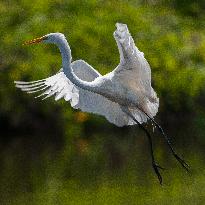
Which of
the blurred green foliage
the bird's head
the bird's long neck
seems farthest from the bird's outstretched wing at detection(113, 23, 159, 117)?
the blurred green foliage

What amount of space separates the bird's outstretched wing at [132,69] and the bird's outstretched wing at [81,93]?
0.30 m

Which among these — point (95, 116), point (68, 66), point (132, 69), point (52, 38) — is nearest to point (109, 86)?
point (132, 69)

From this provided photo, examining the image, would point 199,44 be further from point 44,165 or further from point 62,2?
point 44,165

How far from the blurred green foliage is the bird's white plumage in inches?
73.0

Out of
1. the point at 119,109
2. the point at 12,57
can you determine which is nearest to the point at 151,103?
the point at 119,109

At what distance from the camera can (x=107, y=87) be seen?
37.3 feet

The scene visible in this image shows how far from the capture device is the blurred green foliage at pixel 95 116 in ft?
46.4

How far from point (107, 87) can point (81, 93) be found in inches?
20.3

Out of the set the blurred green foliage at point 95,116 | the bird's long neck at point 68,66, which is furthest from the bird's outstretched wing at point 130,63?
the blurred green foliage at point 95,116

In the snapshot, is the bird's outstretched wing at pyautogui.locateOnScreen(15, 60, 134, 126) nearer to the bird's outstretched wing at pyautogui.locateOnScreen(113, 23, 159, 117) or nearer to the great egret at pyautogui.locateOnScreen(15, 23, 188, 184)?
the great egret at pyautogui.locateOnScreen(15, 23, 188, 184)

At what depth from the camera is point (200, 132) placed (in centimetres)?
1625

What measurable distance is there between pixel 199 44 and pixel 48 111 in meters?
2.71

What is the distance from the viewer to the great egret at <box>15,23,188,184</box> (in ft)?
36.2

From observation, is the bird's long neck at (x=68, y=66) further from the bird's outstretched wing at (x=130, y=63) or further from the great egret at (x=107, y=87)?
the bird's outstretched wing at (x=130, y=63)
